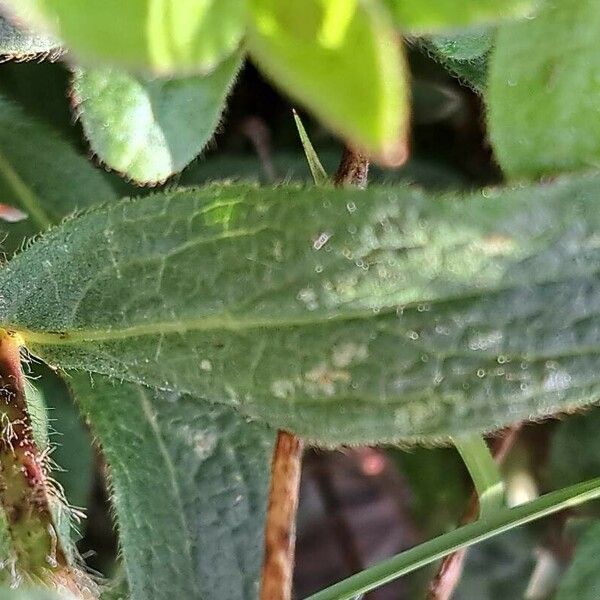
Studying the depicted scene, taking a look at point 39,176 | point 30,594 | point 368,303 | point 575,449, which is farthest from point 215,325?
point 575,449

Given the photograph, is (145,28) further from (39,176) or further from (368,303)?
(39,176)

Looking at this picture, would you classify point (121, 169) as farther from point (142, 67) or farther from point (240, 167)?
point (240, 167)

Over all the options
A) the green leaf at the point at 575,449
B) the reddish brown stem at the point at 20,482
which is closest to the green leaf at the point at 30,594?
the reddish brown stem at the point at 20,482

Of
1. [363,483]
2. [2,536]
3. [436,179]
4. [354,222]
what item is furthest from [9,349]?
[363,483]

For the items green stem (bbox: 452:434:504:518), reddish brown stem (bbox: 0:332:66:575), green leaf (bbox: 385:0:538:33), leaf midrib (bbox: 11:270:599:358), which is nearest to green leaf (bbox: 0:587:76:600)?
reddish brown stem (bbox: 0:332:66:575)

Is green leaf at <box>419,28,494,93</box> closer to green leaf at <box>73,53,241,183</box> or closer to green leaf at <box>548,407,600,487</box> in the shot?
green leaf at <box>73,53,241,183</box>

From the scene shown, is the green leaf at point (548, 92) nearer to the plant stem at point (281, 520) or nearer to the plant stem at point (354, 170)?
the plant stem at point (354, 170)
